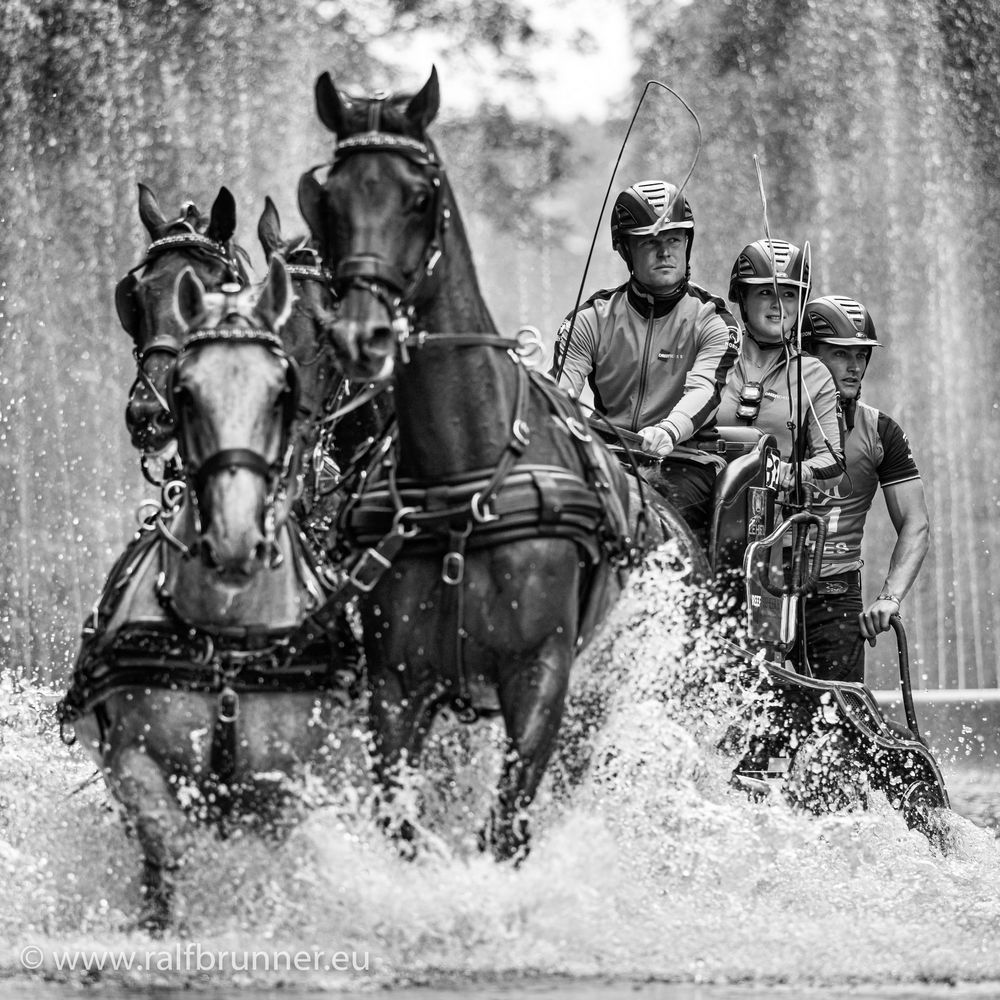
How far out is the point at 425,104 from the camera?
6316mm

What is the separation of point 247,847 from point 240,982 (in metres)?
0.38

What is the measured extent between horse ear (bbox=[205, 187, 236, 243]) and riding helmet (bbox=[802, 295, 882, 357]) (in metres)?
2.82

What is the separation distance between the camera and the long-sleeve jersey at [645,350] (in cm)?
825

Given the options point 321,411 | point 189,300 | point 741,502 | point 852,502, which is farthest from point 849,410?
point 189,300

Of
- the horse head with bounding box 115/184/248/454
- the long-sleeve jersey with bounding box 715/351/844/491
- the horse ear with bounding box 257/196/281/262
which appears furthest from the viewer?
the long-sleeve jersey with bounding box 715/351/844/491

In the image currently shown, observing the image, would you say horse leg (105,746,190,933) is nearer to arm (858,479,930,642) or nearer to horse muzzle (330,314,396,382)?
horse muzzle (330,314,396,382)

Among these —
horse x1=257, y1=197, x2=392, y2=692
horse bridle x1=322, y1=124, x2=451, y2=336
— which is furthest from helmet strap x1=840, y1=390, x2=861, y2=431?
horse bridle x1=322, y1=124, x2=451, y2=336

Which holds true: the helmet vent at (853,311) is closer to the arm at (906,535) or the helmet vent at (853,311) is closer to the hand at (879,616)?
the arm at (906,535)

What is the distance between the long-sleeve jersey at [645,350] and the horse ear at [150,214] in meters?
1.57

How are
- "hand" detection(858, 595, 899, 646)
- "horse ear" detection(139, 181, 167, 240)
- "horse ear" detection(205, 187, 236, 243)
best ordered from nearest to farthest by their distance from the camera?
"horse ear" detection(205, 187, 236, 243)
"horse ear" detection(139, 181, 167, 240)
"hand" detection(858, 595, 899, 646)

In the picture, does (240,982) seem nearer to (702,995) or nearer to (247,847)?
(247,847)

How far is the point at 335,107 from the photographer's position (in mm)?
6324

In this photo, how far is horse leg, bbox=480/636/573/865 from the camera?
20.6ft

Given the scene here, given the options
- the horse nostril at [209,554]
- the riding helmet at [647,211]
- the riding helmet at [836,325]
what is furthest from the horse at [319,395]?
the riding helmet at [836,325]
